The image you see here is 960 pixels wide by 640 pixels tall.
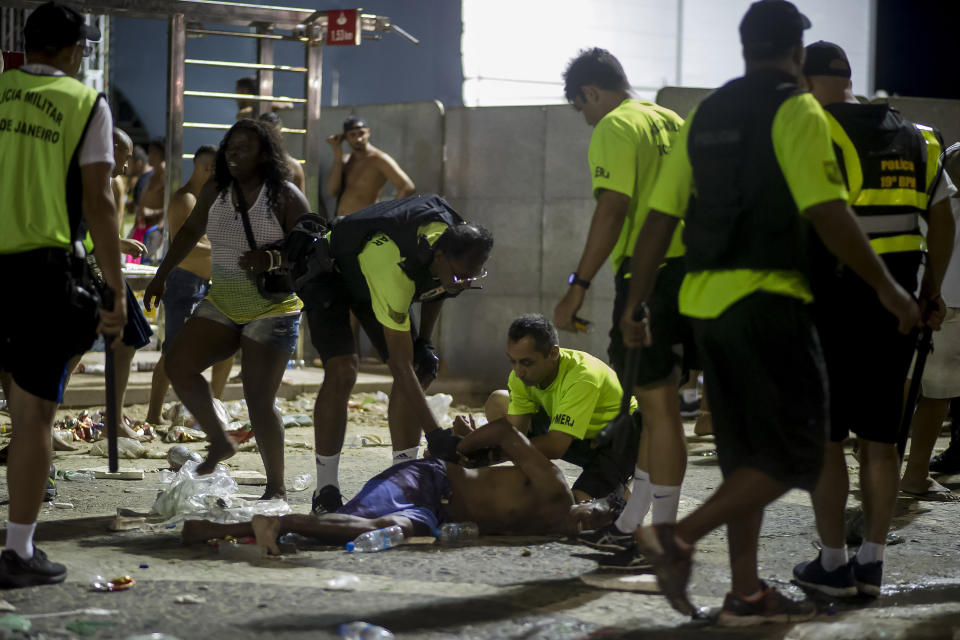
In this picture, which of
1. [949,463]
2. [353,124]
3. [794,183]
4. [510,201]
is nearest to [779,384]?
[794,183]

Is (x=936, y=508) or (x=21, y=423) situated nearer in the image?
(x=21, y=423)

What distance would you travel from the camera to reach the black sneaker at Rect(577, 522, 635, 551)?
4.84 metres

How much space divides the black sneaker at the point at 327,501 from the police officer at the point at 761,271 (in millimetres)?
2385

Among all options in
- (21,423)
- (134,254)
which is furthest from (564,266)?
(21,423)

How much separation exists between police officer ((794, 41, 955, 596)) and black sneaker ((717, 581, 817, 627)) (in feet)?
1.73

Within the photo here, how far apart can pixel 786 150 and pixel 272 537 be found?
2528 millimetres

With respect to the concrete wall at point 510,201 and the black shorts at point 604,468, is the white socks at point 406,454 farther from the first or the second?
the concrete wall at point 510,201

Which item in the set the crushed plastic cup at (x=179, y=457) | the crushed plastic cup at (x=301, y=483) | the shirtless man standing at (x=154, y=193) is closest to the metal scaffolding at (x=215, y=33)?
the shirtless man standing at (x=154, y=193)

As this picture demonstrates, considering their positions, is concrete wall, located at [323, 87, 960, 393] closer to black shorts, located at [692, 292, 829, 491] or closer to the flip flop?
the flip flop

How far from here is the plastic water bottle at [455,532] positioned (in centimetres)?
514

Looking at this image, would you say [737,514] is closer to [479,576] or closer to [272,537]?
[479,576]

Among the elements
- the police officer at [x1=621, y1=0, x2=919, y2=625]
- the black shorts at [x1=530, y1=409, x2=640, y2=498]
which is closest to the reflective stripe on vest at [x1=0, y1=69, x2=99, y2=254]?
the police officer at [x1=621, y1=0, x2=919, y2=625]

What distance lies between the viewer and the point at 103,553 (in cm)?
472

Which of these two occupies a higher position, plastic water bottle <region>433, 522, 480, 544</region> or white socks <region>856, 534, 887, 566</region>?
white socks <region>856, 534, 887, 566</region>
